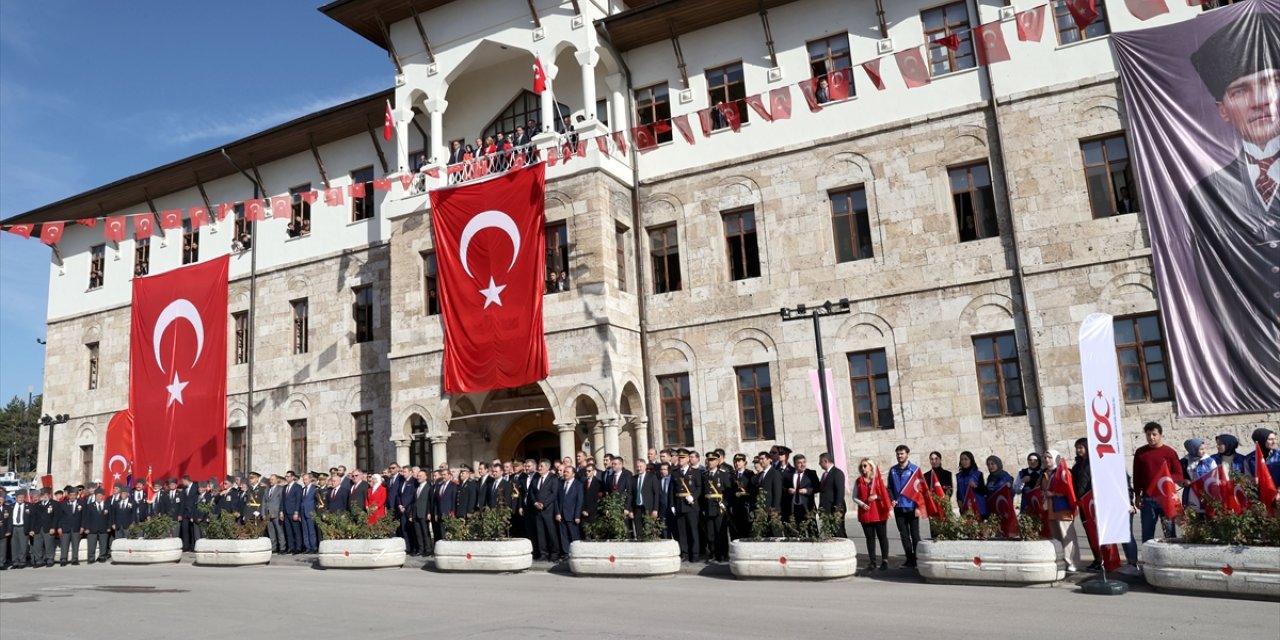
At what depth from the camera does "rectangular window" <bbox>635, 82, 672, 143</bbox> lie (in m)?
20.9

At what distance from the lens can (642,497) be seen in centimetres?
1327

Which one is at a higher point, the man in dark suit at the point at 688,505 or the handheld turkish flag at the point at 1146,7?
the handheld turkish flag at the point at 1146,7

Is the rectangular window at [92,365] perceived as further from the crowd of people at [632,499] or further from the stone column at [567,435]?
the stone column at [567,435]

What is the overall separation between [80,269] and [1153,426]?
105 ft

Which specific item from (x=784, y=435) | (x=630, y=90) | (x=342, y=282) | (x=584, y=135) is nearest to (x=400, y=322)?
(x=342, y=282)

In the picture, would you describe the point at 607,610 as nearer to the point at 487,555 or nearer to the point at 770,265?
the point at 487,555

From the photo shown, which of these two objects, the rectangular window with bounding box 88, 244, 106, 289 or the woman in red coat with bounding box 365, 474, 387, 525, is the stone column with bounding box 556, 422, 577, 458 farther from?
the rectangular window with bounding box 88, 244, 106, 289

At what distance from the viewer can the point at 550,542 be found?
14312mm

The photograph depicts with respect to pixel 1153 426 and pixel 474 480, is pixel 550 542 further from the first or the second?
pixel 1153 426

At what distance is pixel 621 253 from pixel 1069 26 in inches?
410

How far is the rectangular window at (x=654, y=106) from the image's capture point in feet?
68.6

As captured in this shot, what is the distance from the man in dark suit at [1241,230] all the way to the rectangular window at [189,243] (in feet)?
86.9

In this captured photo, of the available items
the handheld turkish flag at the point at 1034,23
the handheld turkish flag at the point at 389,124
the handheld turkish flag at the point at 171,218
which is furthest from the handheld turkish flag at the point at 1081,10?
the handheld turkish flag at the point at 171,218

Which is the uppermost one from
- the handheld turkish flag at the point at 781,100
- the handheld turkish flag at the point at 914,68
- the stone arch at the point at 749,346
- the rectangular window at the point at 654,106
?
the rectangular window at the point at 654,106
